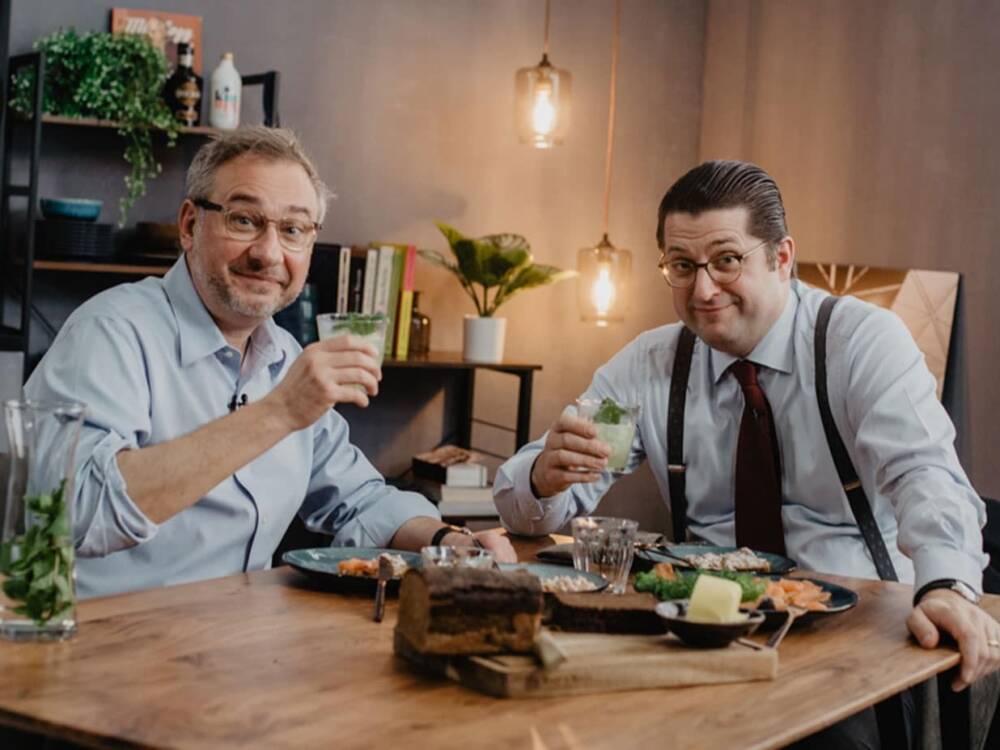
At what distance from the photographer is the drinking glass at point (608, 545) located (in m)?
1.91

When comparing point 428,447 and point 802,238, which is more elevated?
point 802,238

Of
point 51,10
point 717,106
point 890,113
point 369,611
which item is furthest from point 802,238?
point 369,611

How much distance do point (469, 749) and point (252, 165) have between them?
131 cm

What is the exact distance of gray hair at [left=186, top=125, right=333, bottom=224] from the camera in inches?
89.2

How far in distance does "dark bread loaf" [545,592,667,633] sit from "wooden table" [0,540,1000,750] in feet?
0.42

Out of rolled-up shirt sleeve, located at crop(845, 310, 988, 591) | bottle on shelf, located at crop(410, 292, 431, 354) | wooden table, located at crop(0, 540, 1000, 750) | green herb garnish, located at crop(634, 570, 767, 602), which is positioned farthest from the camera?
bottle on shelf, located at crop(410, 292, 431, 354)

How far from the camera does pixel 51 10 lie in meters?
4.18

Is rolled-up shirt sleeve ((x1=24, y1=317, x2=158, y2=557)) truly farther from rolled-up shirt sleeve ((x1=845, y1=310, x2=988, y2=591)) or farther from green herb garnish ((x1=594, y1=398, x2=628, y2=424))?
rolled-up shirt sleeve ((x1=845, y1=310, x2=988, y2=591))

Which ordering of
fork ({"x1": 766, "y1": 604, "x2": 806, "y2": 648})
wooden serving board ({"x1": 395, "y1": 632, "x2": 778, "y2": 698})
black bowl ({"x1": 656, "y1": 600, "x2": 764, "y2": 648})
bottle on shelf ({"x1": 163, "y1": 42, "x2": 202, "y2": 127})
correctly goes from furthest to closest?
bottle on shelf ({"x1": 163, "y1": 42, "x2": 202, "y2": 127})
fork ({"x1": 766, "y1": 604, "x2": 806, "y2": 648})
black bowl ({"x1": 656, "y1": 600, "x2": 764, "y2": 648})
wooden serving board ({"x1": 395, "y1": 632, "x2": 778, "y2": 698})

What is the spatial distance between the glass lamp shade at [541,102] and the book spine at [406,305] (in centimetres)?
Answer: 60

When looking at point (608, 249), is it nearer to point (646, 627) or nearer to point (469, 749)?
point (646, 627)

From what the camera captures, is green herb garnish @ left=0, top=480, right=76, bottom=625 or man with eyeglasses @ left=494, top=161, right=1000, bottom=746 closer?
green herb garnish @ left=0, top=480, right=76, bottom=625

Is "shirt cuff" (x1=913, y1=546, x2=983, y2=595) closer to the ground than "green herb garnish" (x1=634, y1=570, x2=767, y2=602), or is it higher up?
higher up

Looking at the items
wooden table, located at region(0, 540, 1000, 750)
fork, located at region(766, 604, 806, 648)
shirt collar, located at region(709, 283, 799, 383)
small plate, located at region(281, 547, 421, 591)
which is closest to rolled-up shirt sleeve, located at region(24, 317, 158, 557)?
wooden table, located at region(0, 540, 1000, 750)
